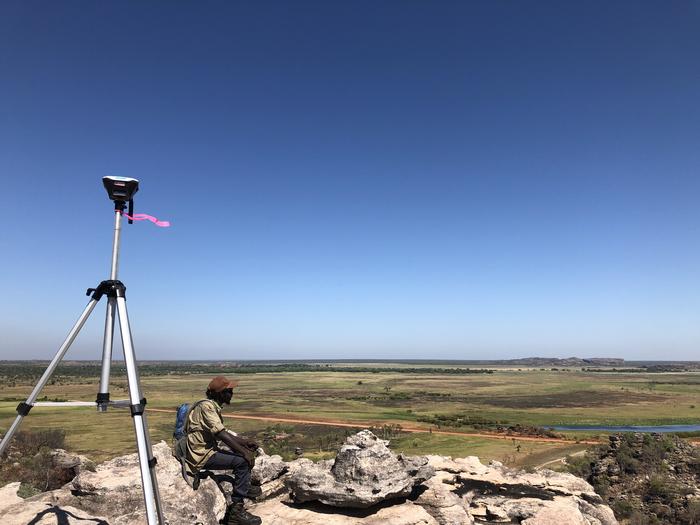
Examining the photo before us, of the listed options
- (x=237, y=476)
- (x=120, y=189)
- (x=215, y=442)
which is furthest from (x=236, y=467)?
(x=120, y=189)

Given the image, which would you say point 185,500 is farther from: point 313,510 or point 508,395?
point 508,395

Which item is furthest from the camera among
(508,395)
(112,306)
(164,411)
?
(508,395)

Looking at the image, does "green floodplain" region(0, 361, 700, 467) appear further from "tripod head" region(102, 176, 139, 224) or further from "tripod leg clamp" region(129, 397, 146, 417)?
"tripod head" region(102, 176, 139, 224)

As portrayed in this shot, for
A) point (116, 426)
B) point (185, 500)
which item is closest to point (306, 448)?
point (116, 426)

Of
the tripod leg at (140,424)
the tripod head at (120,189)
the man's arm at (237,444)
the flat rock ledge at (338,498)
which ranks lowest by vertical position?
the flat rock ledge at (338,498)

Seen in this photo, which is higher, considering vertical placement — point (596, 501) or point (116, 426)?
point (596, 501)

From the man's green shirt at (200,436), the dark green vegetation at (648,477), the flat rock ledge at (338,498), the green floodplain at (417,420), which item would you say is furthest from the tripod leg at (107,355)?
the green floodplain at (417,420)

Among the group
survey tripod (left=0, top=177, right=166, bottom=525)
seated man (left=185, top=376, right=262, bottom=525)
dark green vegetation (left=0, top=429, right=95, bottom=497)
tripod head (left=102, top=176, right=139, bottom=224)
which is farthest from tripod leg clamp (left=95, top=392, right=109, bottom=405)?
dark green vegetation (left=0, top=429, right=95, bottom=497)

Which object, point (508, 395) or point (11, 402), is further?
point (508, 395)

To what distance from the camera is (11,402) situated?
7056 centimetres

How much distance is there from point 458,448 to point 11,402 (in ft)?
243

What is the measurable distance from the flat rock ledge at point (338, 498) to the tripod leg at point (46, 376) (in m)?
3.50

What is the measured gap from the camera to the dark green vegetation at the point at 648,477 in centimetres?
1684

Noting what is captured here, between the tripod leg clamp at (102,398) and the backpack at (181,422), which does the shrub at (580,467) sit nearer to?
Result: the backpack at (181,422)
